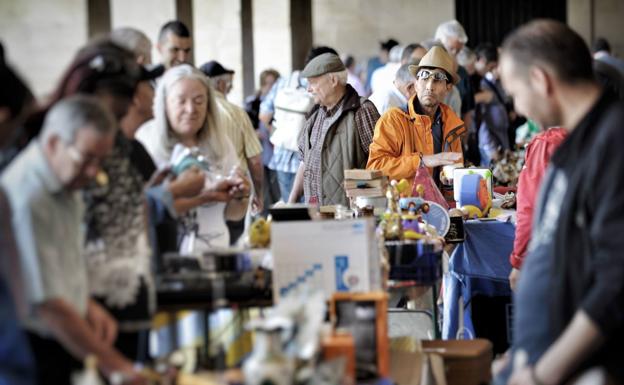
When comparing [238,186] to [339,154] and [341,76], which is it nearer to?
[339,154]

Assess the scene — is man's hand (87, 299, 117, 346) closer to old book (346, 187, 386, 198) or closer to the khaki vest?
old book (346, 187, 386, 198)

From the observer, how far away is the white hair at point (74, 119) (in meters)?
2.79

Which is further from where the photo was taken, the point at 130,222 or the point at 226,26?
the point at 226,26

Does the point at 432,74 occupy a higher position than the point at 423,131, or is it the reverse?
the point at 432,74

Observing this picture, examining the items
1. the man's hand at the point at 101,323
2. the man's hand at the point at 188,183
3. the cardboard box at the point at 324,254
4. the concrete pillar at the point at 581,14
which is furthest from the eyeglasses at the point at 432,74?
the concrete pillar at the point at 581,14

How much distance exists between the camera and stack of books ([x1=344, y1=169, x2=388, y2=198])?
525 cm

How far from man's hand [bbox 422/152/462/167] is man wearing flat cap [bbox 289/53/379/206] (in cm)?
53

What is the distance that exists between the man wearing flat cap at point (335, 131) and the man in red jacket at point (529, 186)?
1.69 meters

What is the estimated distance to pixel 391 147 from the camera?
19.8ft

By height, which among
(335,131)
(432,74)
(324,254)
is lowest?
(324,254)

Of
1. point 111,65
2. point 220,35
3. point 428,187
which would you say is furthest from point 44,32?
point 111,65

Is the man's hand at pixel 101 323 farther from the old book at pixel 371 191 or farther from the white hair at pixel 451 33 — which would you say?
the white hair at pixel 451 33

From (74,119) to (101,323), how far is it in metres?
0.56

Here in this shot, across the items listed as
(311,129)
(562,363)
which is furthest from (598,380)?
(311,129)
